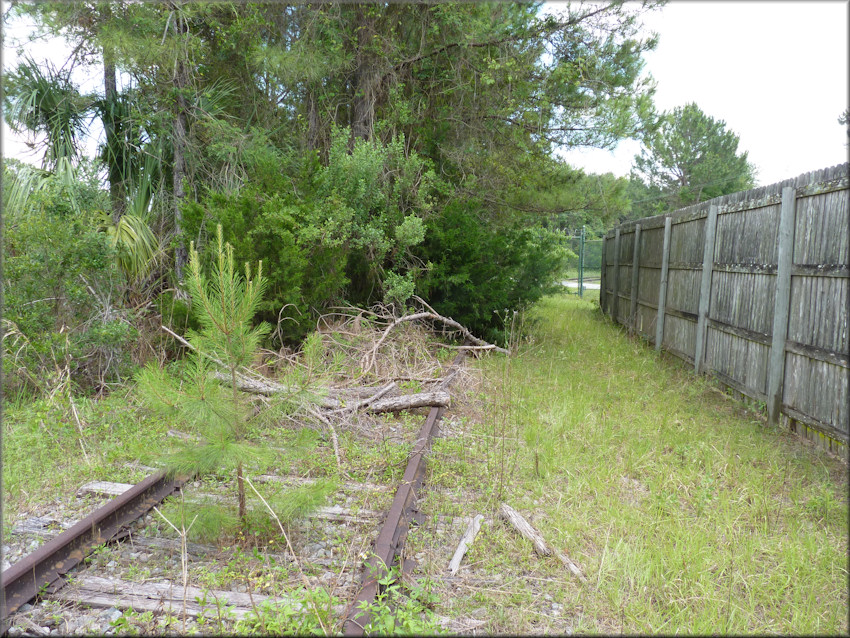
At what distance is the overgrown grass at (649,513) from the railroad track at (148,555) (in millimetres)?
356

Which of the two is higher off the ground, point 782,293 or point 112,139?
point 112,139

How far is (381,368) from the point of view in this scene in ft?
23.1

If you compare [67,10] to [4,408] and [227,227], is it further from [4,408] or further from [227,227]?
[4,408]

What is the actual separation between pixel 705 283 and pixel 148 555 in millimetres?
6915

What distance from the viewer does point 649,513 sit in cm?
361

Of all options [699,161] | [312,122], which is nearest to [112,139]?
[312,122]

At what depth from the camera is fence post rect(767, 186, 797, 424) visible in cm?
518

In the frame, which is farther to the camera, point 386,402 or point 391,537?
point 386,402

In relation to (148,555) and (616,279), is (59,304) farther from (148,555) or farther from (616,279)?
(616,279)

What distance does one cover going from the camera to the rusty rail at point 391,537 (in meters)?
2.36

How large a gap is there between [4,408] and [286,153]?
6.17m

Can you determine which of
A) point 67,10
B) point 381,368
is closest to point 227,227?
point 381,368

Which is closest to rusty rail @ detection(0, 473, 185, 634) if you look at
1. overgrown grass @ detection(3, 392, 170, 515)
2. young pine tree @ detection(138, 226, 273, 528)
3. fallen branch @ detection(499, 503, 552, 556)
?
overgrown grass @ detection(3, 392, 170, 515)

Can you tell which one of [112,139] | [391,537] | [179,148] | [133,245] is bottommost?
[391,537]
